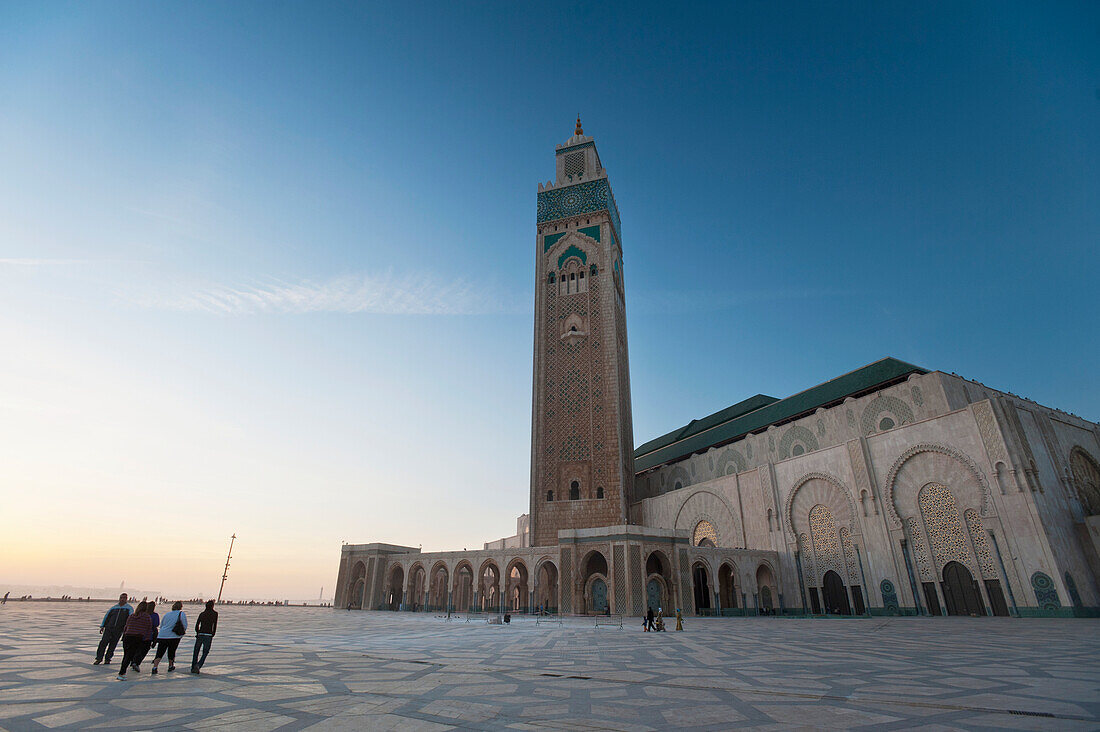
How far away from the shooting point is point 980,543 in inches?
712

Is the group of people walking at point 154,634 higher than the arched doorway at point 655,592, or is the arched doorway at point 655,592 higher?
the arched doorway at point 655,592

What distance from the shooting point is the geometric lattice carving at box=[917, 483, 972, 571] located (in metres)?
18.6

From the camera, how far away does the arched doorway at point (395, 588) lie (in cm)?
3153

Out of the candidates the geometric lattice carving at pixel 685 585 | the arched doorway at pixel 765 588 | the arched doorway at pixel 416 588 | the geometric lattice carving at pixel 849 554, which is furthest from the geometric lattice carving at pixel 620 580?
the arched doorway at pixel 416 588

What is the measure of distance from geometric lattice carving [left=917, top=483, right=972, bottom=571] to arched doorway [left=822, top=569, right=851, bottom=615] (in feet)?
13.5

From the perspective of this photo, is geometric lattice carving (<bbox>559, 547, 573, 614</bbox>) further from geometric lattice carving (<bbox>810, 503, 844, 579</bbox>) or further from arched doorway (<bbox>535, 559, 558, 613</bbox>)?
geometric lattice carving (<bbox>810, 503, 844, 579</bbox>)

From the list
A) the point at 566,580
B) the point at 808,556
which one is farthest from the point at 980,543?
the point at 566,580

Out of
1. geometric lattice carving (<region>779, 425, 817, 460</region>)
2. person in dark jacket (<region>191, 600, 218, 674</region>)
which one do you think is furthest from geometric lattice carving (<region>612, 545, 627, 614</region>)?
person in dark jacket (<region>191, 600, 218, 674</region>)

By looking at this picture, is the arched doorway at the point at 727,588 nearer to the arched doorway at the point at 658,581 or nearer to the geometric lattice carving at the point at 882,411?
the arched doorway at the point at 658,581

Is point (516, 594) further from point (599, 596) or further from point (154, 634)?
point (154, 634)

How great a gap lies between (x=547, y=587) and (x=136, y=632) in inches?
1058

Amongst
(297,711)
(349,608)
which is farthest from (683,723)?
(349,608)

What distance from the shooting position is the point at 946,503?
19156 millimetres

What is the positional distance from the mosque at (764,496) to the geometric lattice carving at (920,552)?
0.05m
